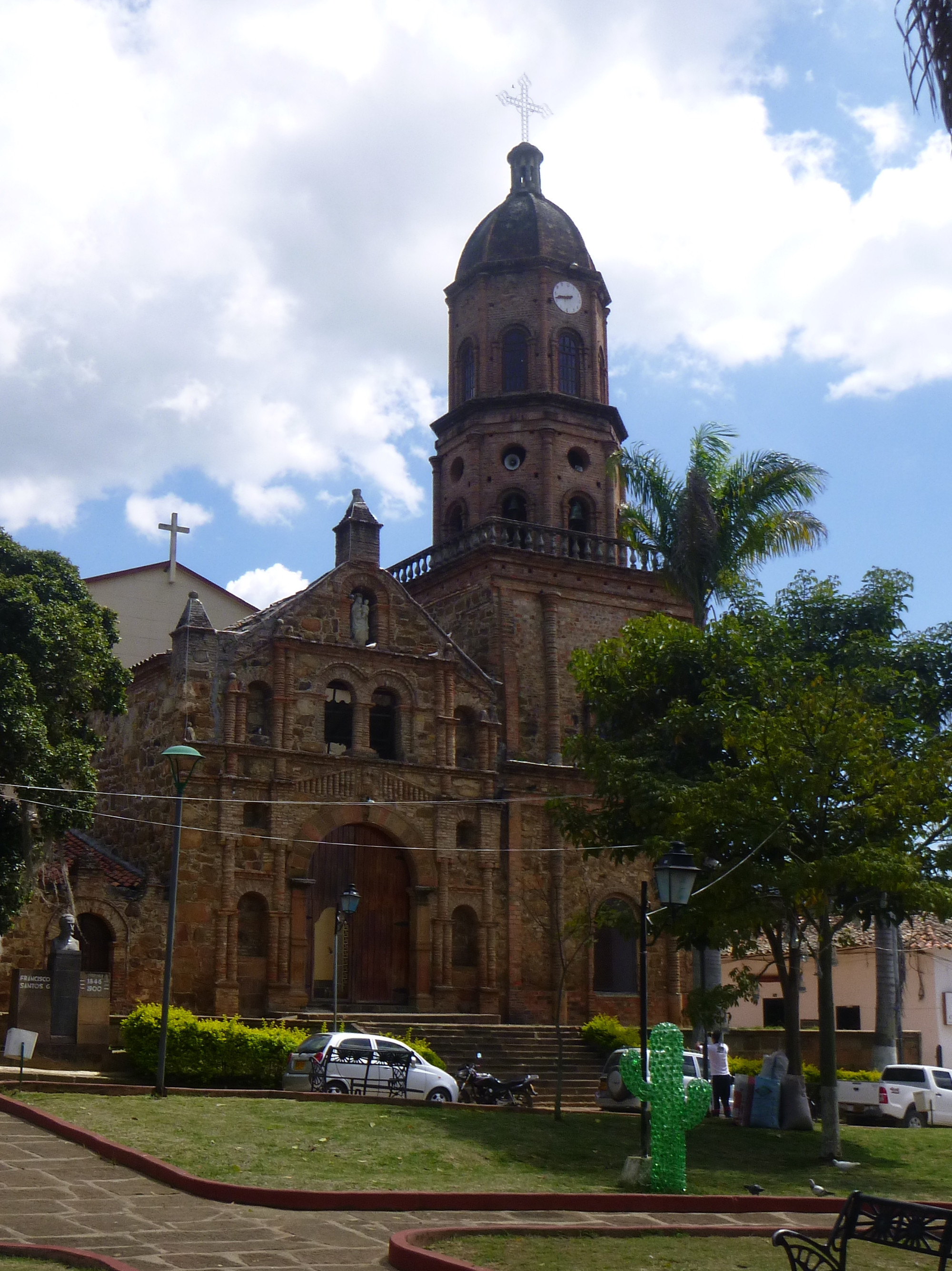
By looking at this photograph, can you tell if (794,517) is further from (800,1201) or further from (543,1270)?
(543,1270)

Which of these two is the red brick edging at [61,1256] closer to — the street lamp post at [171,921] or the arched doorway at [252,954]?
the street lamp post at [171,921]

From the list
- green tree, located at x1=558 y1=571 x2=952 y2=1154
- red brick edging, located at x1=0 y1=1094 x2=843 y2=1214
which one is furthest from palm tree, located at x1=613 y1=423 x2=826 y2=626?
red brick edging, located at x1=0 y1=1094 x2=843 y2=1214

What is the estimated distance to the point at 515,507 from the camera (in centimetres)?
3803

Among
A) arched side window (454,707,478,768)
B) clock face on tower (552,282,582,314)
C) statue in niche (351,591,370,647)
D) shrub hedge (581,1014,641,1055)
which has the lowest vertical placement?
shrub hedge (581,1014,641,1055)

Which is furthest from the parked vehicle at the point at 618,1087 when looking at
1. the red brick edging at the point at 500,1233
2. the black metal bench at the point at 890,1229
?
the black metal bench at the point at 890,1229

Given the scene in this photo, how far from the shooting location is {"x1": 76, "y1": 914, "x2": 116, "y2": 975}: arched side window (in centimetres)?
2911

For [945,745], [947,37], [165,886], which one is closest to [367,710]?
[165,886]

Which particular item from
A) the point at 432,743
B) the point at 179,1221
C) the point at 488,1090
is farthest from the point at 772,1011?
the point at 179,1221

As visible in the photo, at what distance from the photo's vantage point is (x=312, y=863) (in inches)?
1253

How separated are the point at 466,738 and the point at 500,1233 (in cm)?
2195

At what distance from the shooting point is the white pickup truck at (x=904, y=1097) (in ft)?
93.0

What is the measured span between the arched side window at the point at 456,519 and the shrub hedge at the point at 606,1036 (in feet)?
43.6

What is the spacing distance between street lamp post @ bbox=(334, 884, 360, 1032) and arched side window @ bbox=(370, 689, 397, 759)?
333 centimetres

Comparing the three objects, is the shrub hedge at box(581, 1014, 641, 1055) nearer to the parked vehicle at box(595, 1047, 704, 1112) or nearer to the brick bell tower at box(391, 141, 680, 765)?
the parked vehicle at box(595, 1047, 704, 1112)
